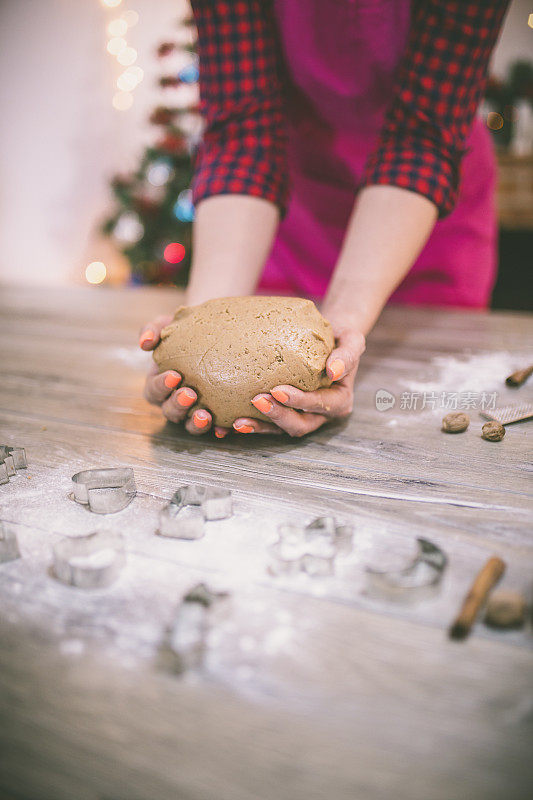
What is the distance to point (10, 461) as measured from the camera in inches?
30.1

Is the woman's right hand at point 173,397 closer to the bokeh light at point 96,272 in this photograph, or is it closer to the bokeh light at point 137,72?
the bokeh light at point 96,272

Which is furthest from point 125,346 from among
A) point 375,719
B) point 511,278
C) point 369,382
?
point 511,278

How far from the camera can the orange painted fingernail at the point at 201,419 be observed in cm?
81

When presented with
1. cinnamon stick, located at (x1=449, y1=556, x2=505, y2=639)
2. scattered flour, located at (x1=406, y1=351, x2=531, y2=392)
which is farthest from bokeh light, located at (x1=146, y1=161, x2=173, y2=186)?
cinnamon stick, located at (x1=449, y1=556, x2=505, y2=639)

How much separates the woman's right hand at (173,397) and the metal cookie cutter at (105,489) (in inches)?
5.2

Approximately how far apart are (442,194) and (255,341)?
1.72ft

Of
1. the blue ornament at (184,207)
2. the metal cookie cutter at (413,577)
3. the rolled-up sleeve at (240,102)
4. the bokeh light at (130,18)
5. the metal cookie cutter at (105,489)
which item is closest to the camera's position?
the metal cookie cutter at (413,577)

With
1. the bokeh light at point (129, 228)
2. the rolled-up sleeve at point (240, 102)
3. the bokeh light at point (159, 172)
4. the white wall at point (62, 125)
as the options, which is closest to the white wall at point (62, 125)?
the white wall at point (62, 125)

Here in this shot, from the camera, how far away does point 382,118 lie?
4.33 ft

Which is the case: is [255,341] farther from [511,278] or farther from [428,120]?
[511,278]

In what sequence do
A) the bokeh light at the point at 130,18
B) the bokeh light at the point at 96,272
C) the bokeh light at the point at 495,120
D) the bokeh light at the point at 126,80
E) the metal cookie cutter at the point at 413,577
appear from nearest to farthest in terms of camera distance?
the metal cookie cutter at the point at 413,577 → the bokeh light at the point at 495,120 → the bokeh light at the point at 130,18 → the bokeh light at the point at 126,80 → the bokeh light at the point at 96,272

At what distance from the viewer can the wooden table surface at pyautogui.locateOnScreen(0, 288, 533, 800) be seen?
0.39 meters

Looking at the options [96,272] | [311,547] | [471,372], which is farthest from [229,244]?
[96,272]

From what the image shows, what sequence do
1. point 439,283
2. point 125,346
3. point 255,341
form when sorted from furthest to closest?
point 439,283 → point 125,346 → point 255,341
